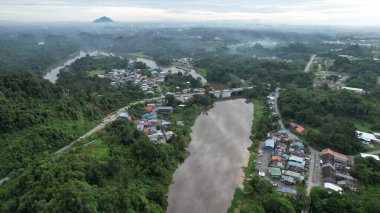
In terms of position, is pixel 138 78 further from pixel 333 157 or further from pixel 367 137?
pixel 367 137

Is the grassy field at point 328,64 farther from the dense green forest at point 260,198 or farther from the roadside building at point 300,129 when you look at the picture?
the dense green forest at point 260,198

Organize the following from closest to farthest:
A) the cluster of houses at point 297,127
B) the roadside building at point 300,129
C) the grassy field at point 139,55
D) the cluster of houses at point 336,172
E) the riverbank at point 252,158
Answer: the riverbank at point 252,158, the cluster of houses at point 336,172, the roadside building at point 300,129, the cluster of houses at point 297,127, the grassy field at point 139,55

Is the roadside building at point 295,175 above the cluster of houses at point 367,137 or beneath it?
beneath

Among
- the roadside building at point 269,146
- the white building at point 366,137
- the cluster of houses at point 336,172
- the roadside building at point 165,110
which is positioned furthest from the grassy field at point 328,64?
the roadside building at point 165,110

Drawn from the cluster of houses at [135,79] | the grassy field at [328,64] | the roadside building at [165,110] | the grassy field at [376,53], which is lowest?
the cluster of houses at [135,79]

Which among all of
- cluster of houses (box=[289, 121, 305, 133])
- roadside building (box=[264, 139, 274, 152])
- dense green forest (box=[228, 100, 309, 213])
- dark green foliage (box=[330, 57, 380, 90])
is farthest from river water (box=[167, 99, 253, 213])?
dark green foliage (box=[330, 57, 380, 90])

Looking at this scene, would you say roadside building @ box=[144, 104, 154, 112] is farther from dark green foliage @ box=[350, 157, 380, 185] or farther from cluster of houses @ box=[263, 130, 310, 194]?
dark green foliage @ box=[350, 157, 380, 185]

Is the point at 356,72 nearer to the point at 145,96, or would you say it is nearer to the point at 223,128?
the point at 223,128
